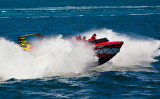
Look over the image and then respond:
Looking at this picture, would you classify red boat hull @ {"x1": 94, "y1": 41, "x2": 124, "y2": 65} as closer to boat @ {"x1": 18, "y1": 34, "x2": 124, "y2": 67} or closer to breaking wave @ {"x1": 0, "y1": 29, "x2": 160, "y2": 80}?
boat @ {"x1": 18, "y1": 34, "x2": 124, "y2": 67}

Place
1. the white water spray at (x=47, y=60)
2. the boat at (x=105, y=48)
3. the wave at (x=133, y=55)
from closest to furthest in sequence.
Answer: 1. the white water spray at (x=47, y=60)
2. the boat at (x=105, y=48)
3. the wave at (x=133, y=55)

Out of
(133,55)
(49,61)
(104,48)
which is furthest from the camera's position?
(133,55)

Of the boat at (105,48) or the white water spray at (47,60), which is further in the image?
the boat at (105,48)

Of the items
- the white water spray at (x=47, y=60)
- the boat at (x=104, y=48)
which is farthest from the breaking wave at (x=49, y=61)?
the boat at (x=104, y=48)

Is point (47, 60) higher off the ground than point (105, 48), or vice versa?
point (105, 48)

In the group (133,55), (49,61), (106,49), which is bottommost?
(49,61)

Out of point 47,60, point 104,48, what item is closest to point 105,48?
point 104,48

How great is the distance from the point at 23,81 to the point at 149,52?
11.2 m

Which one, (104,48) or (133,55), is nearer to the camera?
(104,48)

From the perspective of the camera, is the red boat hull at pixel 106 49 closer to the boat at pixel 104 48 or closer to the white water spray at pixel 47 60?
the boat at pixel 104 48

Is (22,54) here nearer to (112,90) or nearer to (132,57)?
(112,90)

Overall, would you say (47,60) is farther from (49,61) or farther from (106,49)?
(106,49)

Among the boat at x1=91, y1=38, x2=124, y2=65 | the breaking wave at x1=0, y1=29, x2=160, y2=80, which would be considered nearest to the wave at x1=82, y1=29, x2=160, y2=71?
the breaking wave at x1=0, y1=29, x2=160, y2=80

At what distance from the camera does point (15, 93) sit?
14.0 metres
